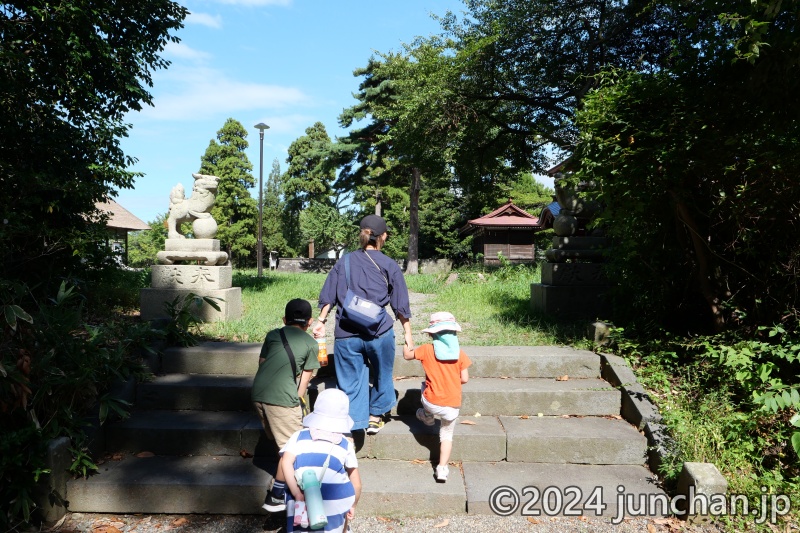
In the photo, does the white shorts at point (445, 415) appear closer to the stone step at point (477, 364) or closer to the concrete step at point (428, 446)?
the concrete step at point (428, 446)

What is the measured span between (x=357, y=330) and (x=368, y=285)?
346mm

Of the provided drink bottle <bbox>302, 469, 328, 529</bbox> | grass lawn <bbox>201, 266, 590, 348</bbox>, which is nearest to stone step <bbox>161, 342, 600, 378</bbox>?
grass lawn <bbox>201, 266, 590, 348</bbox>

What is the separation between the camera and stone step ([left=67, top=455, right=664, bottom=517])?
363 cm

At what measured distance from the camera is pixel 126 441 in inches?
165

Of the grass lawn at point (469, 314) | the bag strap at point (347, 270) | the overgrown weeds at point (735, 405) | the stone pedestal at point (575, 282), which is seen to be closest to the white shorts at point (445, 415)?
the bag strap at point (347, 270)

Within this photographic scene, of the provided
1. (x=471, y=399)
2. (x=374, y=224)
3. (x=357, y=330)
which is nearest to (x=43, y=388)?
(x=357, y=330)

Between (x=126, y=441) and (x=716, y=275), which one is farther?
(x=716, y=275)

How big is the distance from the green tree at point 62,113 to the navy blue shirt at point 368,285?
172 inches

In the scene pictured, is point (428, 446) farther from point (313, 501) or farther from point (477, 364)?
point (313, 501)

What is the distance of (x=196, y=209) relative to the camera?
7875mm

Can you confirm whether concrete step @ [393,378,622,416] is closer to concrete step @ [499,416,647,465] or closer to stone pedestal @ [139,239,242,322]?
concrete step @ [499,416,647,465]

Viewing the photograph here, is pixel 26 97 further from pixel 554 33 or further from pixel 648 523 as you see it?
pixel 554 33

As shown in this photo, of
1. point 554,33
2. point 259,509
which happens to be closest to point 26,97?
point 259,509

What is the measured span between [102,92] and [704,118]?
8.21 metres
